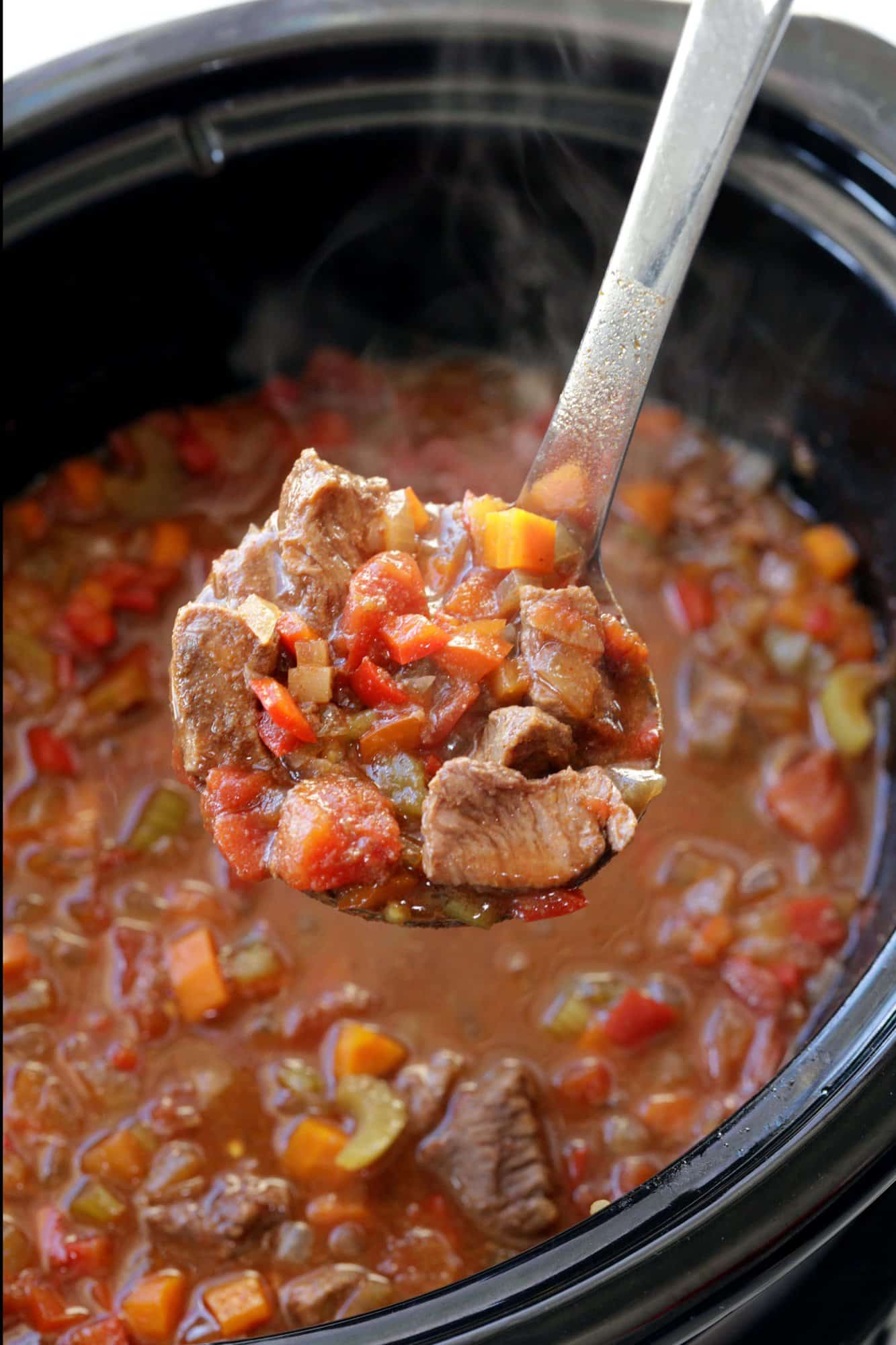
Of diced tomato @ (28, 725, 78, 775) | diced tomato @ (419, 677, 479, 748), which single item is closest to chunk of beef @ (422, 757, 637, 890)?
diced tomato @ (419, 677, 479, 748)

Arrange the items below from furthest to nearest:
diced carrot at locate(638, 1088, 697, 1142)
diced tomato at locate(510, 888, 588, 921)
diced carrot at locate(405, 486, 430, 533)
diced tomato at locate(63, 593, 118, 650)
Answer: diced tomato at locate(63, 593, 118, 650)
diced carrot at locate(638, 1088, 697, 1142)
diced carrot at locate(405, 486, 430, 533)
diced tomato at locate(510, 888, 588, 921)

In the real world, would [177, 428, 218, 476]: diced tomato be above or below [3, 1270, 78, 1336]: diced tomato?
above

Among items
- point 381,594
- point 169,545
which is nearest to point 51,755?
point 169,545

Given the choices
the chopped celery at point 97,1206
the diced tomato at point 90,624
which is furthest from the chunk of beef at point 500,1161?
the diced tomato at point 90,624

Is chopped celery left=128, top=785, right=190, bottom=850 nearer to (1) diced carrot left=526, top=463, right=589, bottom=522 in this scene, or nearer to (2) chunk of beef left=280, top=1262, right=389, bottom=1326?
(2) chunk of beef left=280, top=1262, right=389, bottom=1326

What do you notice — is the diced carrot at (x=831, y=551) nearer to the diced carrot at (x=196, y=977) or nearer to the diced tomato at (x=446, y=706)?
the diced tomato at (x=446, y=706)

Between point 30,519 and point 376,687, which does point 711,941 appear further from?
point 30,519
